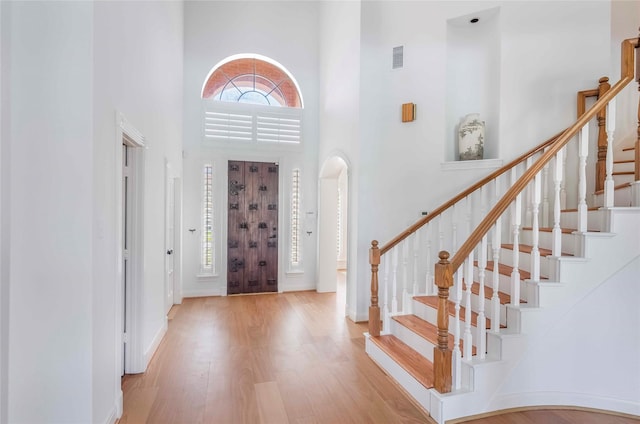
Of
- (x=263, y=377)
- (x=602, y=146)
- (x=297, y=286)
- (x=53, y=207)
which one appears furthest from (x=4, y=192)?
(x=602, y=146)

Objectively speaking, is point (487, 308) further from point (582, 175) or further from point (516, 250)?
point (582, 175)

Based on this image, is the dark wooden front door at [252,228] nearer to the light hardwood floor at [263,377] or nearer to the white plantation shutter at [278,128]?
the white plantation shutter at [278,128]

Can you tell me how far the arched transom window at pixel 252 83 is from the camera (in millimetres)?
5508

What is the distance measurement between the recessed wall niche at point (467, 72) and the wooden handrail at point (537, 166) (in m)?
1.36

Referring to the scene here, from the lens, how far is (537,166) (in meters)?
2.29

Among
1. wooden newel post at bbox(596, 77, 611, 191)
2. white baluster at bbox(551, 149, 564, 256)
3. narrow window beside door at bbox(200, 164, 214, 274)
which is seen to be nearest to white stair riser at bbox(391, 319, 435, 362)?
white baluster at bbox(551, 149, 564, 256)

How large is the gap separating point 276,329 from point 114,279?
2068 mm

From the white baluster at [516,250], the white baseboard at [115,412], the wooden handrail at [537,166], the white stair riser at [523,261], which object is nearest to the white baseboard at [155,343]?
the white baseboard at [115,412]

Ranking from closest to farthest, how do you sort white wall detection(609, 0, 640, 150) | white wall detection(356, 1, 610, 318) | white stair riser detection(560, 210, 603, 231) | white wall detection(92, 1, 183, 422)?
1. white wall detection(92, 1, 183, 422)
2. white stair riser detection(560, 210, 603, 231)
3. white wall detection(356, 1, 610, 318)
4. white wall detection(609, 0, 640, 150)

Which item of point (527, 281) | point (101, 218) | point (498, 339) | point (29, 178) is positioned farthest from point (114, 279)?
point (527, 281)

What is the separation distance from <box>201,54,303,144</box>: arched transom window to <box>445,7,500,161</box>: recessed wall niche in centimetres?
260

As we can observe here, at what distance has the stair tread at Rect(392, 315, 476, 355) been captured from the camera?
8.58 ft

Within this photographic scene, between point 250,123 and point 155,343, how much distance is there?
355 centimetres

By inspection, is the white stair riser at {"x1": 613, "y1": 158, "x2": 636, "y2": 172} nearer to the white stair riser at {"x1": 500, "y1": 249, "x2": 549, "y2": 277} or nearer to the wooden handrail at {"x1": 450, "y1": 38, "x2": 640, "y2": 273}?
the wooden handrail at {"x1": 450, "y1": 38, "x2": 640, "y2": 273}
